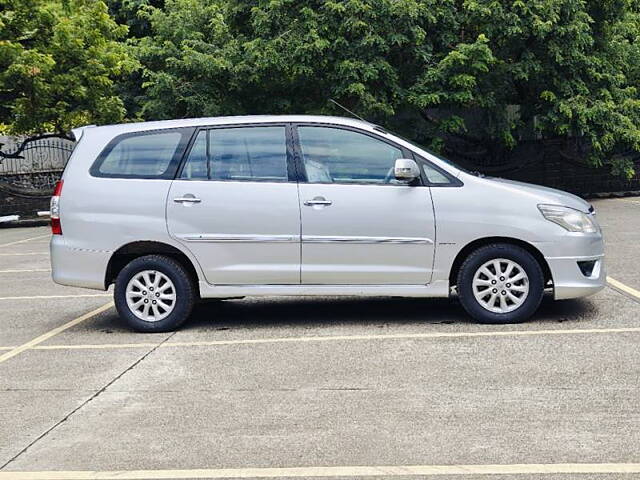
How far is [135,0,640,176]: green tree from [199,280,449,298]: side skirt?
13128mm

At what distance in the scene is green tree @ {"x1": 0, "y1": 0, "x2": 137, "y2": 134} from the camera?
24.1m

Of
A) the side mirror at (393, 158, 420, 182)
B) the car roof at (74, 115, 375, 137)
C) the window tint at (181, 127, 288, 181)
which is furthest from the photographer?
the car roof at (74, 115, 375, 137)

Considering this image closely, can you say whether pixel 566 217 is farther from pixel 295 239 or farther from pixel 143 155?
pixel 143 155

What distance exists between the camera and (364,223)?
803 cm

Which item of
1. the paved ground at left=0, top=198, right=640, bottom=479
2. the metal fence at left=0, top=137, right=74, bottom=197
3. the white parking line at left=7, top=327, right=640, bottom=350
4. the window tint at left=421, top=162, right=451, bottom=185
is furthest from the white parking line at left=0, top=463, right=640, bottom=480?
the metal fence at left=0, top=137, right=74, bottom=197

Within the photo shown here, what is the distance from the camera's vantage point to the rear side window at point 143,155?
8.30 m

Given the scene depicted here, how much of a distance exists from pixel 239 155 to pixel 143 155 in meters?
0.85

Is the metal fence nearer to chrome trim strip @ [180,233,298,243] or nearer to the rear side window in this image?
the rear side window

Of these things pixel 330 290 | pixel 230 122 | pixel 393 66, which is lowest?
pixel 330 290

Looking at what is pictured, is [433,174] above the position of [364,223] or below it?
above

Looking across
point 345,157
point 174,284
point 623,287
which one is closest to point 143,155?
point 174,284

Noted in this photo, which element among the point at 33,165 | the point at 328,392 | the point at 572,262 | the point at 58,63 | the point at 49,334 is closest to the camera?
the point at 328,392

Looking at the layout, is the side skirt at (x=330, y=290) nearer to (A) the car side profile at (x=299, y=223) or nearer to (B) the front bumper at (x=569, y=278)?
(A) the car side profile at (x=299, y=223)

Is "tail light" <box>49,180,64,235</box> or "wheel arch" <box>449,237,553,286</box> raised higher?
"tail light" <box>49,180,64,235</box>
